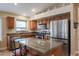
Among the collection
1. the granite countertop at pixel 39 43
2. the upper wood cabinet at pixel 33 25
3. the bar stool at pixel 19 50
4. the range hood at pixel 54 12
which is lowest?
the bar stool at pixel 19 50

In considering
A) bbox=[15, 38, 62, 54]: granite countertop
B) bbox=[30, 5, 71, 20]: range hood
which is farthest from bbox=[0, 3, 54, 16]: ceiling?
bbox=[15, 38, 62, 54]: granite countertop

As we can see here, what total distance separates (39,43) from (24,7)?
0.42 meters

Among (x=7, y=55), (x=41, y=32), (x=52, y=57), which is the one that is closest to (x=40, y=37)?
(x=41, y=32)

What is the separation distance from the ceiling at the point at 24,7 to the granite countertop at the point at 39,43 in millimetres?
295

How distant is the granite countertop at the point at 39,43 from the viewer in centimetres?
92

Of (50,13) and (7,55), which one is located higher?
(50,13)

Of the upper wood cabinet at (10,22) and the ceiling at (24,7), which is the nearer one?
the ceiling at (24,7)

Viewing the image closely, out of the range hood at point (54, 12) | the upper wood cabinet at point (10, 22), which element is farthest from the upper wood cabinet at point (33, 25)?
the upper wood cabinet at point (10, 22)

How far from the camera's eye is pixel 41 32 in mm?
950

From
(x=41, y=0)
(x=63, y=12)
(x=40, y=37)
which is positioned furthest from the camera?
(x=40, y=37)

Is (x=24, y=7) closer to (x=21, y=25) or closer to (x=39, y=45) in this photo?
(x=21, y=25)

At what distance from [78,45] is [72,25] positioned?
19 centimetres

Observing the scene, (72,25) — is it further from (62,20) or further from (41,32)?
(41,32)

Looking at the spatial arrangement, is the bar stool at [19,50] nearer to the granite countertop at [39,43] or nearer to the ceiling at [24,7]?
the granite countertop at [39,43]
